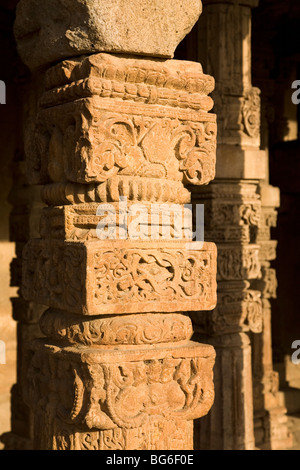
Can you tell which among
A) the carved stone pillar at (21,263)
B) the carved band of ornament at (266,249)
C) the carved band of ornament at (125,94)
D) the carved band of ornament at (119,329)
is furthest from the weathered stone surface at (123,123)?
the carved band of ornament at (266,249)

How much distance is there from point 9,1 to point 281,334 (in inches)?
279

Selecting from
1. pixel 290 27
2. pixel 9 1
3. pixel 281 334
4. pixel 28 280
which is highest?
pixel 290 27

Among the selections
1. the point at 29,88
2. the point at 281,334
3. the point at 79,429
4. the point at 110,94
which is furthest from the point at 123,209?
the point at 281,334

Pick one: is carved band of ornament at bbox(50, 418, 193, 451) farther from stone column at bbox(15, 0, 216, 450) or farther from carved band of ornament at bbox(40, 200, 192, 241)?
carved band of ornament at bbox(40, 200, 192, 241)

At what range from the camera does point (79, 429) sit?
3.11 metres

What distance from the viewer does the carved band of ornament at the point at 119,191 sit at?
3135 mm

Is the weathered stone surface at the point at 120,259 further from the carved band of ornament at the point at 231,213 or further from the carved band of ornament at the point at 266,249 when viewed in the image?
the carved band of ornament at the point at 266,249

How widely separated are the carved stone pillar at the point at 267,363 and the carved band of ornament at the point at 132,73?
542cm

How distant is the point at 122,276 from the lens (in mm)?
3076

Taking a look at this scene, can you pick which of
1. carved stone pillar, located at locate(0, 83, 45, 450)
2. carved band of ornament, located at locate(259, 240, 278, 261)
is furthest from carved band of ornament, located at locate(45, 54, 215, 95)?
carved band of ornament, located at locate(259, 240, 278, 261)

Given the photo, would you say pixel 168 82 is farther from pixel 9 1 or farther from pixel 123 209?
pixel 9 1

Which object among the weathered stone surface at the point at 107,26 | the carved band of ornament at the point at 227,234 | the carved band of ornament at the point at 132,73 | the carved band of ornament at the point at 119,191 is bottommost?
the carved band of ornament at the point at 227,234

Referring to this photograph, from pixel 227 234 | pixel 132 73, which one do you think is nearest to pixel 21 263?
pixel 227 234

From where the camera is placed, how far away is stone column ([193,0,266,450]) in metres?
6.43
